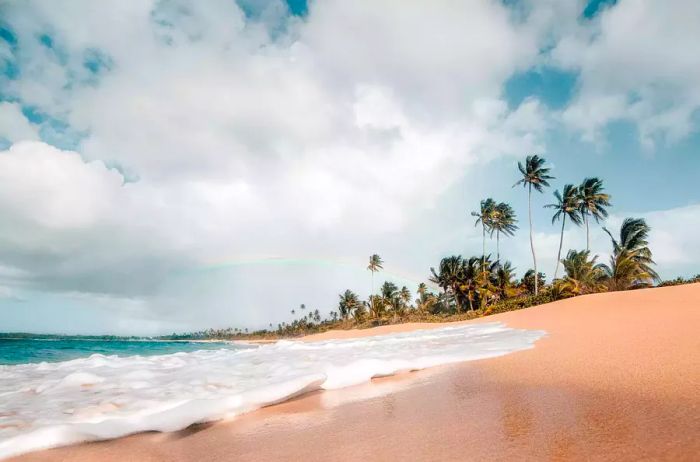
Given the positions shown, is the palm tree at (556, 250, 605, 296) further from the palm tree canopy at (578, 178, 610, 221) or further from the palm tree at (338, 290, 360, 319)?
the palm tree at (338, 290, 360, 319)

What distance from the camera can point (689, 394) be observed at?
262 centimetres

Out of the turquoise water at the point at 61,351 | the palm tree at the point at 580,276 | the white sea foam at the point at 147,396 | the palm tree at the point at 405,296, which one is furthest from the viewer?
the palm tree at the point at 405,296

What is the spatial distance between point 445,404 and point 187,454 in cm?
209

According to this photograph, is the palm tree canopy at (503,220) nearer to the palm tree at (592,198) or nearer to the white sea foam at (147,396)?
the palm tree at (592,198)

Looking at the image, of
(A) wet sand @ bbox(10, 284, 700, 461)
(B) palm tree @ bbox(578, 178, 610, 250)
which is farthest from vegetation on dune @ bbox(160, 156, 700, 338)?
(A) wet sand @ bbox(10, 284, 700, 461)

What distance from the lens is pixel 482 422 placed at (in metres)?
2.44

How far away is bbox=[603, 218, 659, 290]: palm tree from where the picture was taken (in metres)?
26.2

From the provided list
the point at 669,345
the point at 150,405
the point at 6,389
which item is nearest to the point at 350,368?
the point at 150,405

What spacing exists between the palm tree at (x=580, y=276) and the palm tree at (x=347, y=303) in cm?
4399

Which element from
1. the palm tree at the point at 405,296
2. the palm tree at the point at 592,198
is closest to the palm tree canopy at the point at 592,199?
the palm tree at the point at 592,198

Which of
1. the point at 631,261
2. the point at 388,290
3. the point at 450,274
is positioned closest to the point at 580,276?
the point at 631,261

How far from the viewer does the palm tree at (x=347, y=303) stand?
245 ft

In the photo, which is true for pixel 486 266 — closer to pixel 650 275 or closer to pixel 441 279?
pixel 441 279

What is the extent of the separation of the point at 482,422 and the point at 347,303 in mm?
74469
